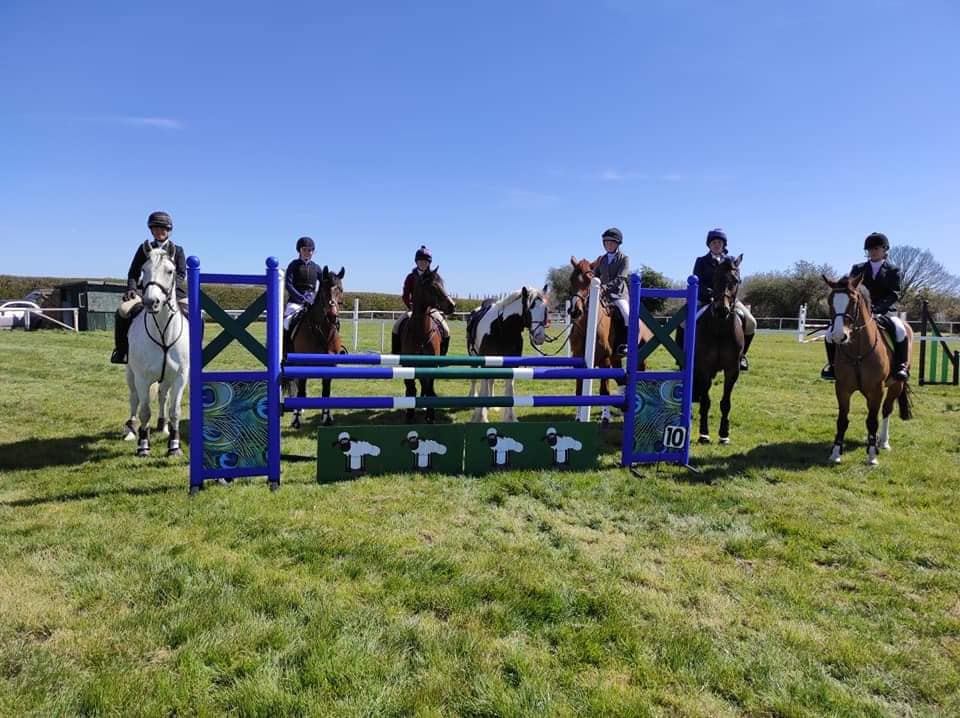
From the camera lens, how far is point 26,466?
5805 mm

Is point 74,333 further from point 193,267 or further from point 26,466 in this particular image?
point 193,267

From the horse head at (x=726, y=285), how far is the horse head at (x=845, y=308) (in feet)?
3.42

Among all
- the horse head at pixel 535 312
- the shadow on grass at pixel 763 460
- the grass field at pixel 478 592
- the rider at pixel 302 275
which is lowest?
the grass field at pixel 478 592

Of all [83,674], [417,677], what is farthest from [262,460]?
[417,677]

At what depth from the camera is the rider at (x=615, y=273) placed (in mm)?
8641

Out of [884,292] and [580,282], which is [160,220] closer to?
[580,282]

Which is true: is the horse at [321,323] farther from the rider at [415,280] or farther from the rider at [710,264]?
the rider at [710,264]

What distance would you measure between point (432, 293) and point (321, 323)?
1597 mm

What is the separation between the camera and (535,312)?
24.2ft

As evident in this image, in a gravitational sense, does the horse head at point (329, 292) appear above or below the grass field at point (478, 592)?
above

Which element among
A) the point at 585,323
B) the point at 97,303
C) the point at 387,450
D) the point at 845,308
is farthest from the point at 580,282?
the point at 97,303

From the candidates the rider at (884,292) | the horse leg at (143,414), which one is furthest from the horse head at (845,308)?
the horse leg at (143,414)

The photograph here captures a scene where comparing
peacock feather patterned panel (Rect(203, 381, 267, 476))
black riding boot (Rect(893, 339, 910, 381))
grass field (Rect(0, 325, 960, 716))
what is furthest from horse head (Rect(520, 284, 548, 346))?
black riding boot (Rect(893, 339, 910, 381))

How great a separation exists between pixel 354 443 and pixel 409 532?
1403mm
